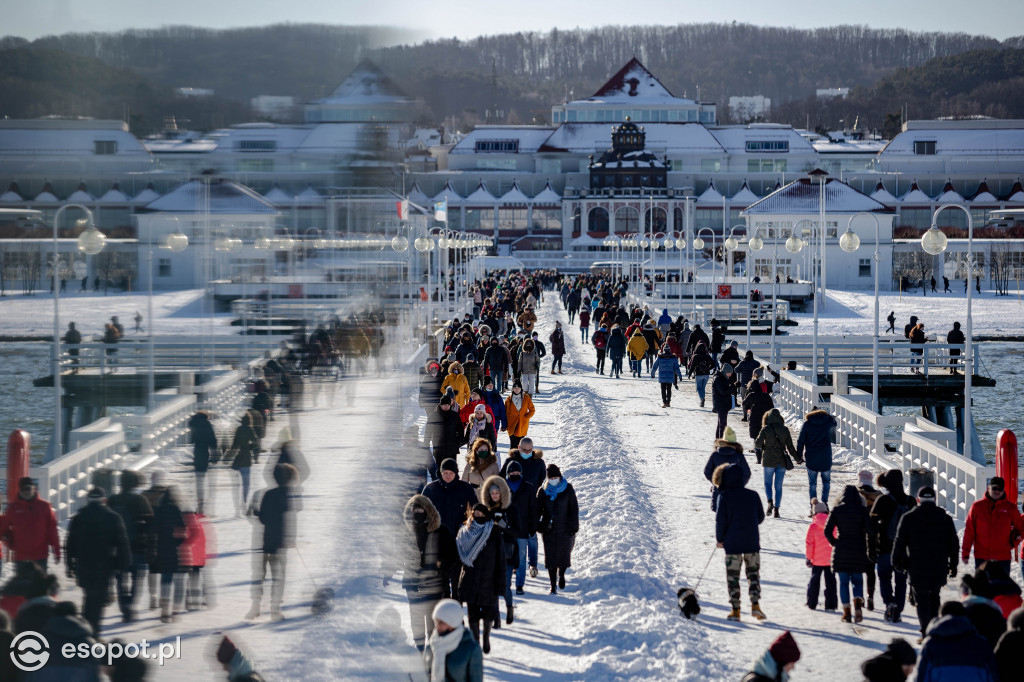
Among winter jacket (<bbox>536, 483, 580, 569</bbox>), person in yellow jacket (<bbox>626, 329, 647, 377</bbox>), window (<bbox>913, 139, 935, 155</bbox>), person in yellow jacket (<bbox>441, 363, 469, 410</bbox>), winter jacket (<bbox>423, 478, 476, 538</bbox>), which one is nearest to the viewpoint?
winter jacket (<bbox>423, 478, 476, 538</bbox>)

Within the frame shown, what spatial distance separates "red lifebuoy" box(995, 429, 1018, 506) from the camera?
406 inches

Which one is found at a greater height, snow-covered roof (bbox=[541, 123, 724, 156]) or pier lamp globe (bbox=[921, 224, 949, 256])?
snow-covered roof (bbox=[541, 123, 724, 156])

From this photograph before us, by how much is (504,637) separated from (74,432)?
4.25 m

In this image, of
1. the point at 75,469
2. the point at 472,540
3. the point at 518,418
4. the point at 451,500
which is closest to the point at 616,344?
the point at 518,418

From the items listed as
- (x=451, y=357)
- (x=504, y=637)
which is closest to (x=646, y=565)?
(x=504, y=637)

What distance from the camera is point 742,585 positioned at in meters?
9.02

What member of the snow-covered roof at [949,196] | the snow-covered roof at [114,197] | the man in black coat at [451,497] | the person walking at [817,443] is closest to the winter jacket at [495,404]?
the person walking at [817,443]

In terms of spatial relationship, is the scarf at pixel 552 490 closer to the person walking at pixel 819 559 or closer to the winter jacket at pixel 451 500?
the winter jacket at pixel 451 500

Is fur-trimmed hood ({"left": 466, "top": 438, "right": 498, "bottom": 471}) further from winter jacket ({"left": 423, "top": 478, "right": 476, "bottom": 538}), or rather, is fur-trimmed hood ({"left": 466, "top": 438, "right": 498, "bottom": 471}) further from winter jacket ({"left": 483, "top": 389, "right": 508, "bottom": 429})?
winter jacket ({"left": 483, "top": 389, "right": 508, "bottom": 429})

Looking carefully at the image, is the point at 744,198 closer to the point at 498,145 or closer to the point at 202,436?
the point at 498,145

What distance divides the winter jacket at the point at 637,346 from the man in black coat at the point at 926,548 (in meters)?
16.8

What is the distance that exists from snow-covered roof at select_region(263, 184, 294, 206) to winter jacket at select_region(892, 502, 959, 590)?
Answer: 5.30m

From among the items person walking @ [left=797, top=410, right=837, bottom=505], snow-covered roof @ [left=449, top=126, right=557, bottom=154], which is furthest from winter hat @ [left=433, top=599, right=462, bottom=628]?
snow-covered roof @ [left=449, top=126, right=557, bottom=154]

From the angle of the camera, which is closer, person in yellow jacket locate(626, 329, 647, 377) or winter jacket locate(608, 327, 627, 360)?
person in yellow jacket locate(626, 329, 647, 377)
